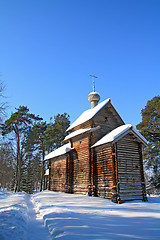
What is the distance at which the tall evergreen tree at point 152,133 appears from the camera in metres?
22.8

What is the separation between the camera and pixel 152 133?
78.5ft

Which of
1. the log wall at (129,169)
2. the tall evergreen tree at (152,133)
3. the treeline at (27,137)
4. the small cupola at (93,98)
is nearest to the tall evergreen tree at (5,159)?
the treeline at (27,137)

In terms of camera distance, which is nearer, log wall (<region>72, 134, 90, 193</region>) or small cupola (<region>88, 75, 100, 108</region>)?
log wall (<region>72, 134, 90, 193</region>)

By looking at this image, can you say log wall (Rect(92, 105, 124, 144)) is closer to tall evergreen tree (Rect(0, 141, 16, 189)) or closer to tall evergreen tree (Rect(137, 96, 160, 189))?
tall evergreen tree (Rect(137, 96, 160, 189))

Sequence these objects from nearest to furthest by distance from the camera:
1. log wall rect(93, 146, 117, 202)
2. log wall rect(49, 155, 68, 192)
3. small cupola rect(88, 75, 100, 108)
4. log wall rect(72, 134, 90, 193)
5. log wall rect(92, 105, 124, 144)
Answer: log wall rect(93, 146, 117, 202)
log wall rect(72, 134, 90, 193)
log wall rect(92, 105, 124, 144)
log wall rect(49, 155, 68, 192)
small cupola rect(88, 75, 100, 108)

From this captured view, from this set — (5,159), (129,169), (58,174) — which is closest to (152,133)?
(129,169)

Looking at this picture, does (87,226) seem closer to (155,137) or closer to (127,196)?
(127,196)

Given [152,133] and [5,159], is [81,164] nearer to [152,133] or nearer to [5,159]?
[152,133]

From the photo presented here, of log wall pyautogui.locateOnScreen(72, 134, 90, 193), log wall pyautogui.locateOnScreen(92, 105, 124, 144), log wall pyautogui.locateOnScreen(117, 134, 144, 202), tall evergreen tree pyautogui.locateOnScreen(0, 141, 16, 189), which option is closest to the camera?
log wall pyautogui.locateOnScreen(117, 134, 144, 202)

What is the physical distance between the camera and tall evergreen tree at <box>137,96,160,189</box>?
22.8 metres

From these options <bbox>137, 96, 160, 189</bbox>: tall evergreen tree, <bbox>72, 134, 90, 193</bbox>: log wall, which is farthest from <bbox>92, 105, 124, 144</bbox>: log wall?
<bbox>137, 96, 160, 189</bbox>: tall evergreen tree

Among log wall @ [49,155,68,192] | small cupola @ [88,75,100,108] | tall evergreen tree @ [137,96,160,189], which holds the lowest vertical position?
log wall @ [49,155,68,192]

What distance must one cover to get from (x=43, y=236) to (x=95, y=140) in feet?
39.8

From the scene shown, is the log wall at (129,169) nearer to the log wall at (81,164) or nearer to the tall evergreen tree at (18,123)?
the log wall at (81,164)
